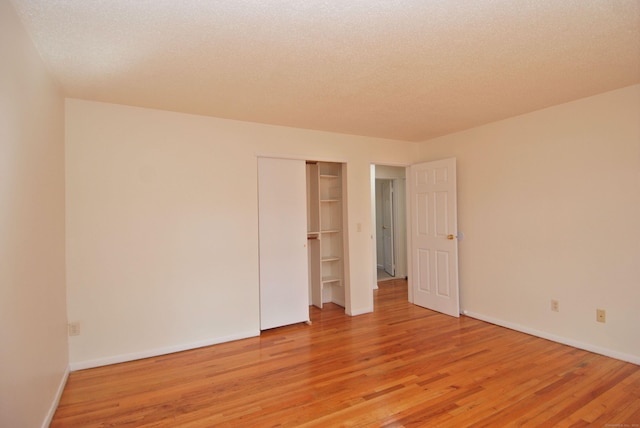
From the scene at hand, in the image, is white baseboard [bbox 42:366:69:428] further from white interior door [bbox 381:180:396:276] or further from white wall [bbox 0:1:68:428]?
white interior door [bbox 381:180:396:276]

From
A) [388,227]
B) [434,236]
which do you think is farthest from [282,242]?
[388,227]

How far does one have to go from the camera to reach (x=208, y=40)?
1933 mm

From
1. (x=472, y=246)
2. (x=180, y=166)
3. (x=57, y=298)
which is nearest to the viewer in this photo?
(x=57, y=298)

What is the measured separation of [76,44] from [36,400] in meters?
2.16

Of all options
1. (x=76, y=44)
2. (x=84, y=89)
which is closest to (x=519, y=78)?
(x=76, y=44)

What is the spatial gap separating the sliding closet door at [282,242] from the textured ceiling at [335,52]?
86cm

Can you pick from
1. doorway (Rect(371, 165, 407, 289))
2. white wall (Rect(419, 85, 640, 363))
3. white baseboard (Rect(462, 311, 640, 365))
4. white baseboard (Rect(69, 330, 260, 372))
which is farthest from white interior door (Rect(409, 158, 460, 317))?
white baseboard (Rect(69, 330, 260, 372))

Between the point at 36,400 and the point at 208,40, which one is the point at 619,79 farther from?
the point at 36,400

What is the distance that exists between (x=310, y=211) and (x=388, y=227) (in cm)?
276

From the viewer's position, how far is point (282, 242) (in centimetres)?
388

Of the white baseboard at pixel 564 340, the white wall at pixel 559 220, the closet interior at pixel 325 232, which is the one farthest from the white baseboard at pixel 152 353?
the white wall at pixel 559 220

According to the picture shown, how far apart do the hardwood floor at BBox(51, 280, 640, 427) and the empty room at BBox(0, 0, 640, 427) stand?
2 centimetres

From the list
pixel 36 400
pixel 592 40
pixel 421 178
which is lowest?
pixel 36 400

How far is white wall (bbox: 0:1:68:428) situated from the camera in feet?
5.05
